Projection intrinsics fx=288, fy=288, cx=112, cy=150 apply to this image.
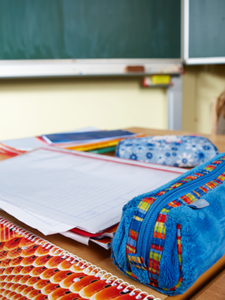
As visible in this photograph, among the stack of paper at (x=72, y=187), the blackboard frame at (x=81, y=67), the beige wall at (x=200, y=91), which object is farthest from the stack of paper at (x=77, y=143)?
the beige wall at (x=200, y=91)

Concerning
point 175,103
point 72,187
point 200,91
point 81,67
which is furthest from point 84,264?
point 200,91

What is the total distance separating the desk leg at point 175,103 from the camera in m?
2.21

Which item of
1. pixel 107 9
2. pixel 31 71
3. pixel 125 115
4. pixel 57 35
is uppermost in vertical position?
pixel 107 9

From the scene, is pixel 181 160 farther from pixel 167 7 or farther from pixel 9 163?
pixel 167 7

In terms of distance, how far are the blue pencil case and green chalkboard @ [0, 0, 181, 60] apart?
144 cm

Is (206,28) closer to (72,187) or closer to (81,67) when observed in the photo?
(81,67)

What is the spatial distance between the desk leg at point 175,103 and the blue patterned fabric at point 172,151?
1680 mm

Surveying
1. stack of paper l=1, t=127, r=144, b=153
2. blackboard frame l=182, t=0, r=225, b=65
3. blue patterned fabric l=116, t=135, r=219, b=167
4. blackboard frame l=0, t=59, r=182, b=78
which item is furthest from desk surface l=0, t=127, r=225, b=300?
blackboard frame l=182, t=0, r=225, b=65

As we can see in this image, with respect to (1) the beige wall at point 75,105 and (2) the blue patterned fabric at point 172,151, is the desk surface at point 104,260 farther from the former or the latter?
(1) the beige wall at point 75,105

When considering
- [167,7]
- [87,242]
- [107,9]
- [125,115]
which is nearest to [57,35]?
[107,9]

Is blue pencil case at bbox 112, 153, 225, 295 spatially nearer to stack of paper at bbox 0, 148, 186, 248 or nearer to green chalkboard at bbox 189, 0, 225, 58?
stack of paper at bbox 0, 148, 186, 248

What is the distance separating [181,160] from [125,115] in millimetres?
1573

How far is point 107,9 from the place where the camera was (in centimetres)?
174

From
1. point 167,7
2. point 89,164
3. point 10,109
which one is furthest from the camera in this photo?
point 167,7
